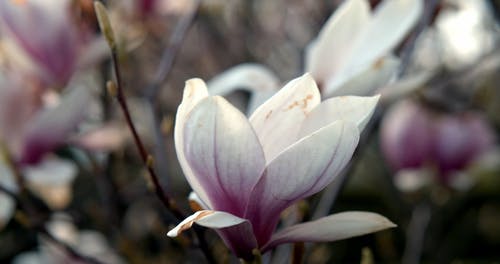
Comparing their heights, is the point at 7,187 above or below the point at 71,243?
above

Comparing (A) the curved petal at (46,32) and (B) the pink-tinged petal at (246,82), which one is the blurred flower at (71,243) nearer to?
(A) the curved petal at (46,32)

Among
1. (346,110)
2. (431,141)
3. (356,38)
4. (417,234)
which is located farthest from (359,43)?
(431,141)

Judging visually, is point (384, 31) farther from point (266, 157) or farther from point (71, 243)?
point (71, 243)

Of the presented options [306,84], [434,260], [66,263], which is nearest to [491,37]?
[434,260]

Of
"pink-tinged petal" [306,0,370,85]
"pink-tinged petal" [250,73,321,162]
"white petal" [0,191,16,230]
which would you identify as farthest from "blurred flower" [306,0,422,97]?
"white petal" [0,191,16,230]

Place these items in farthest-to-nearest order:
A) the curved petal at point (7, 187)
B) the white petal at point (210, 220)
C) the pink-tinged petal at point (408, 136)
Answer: the pink-tinged petal at point (408, 136) → the curved petal at point (7, 187) → the white petal at point (210, 220)

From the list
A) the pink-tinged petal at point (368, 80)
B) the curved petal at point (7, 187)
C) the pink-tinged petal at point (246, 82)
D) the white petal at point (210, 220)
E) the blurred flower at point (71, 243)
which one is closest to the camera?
the white petal at point (210, 220)

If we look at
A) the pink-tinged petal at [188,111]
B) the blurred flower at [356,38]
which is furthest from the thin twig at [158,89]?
the pink-tinged petal at [188,111]
